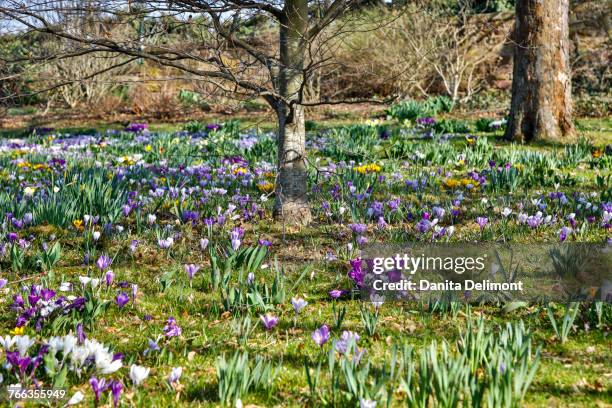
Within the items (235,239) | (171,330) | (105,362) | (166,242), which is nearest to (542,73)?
(235,239)

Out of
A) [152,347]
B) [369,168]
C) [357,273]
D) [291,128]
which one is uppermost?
[291,128]

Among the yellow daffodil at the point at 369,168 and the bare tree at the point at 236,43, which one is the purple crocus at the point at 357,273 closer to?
the bare tree at the point at 236,43

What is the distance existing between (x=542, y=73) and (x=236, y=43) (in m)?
4.99

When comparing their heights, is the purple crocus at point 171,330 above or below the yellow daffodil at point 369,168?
below

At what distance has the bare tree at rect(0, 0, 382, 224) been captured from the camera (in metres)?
3.91

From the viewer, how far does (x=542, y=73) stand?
799 centimetres

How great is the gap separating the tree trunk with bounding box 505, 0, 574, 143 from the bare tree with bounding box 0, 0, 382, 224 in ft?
13.3

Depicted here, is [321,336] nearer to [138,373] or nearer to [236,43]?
[138,373]

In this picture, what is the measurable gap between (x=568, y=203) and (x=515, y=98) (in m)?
3.72

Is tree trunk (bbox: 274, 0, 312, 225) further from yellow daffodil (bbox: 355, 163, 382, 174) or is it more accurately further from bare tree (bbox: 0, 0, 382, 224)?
yellow daffodil (bbox: 355, 163, 382, 174)

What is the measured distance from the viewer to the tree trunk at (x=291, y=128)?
443 cm

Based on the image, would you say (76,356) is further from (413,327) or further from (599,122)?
(599,122)

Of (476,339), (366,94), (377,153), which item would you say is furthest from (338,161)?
(366,94)

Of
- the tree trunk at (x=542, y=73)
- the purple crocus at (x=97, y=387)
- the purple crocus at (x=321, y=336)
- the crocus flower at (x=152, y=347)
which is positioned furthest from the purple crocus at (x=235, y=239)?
the tree trunk at (x=542, y=73)
